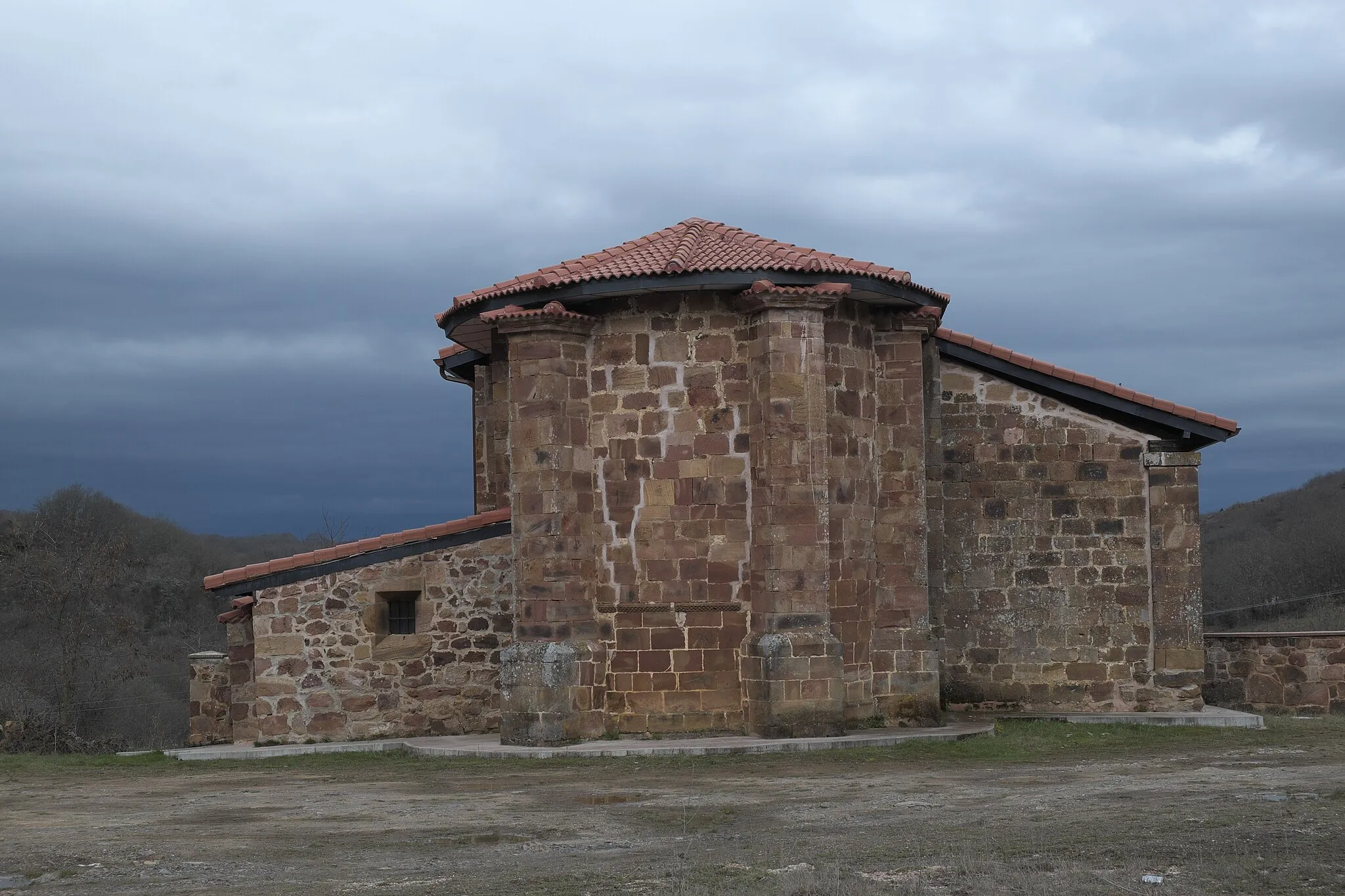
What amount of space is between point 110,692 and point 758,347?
22.2 metres

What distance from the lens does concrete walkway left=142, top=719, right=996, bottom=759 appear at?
13.7 metres

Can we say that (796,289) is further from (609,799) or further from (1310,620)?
(1310,620)

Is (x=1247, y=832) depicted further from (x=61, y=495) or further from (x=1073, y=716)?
(x=61, y=495)

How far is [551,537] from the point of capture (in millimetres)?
14531

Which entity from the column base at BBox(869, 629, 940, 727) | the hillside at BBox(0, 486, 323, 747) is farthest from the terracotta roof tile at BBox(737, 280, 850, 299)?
the hillside at BBox(0, 486, 323, 747)

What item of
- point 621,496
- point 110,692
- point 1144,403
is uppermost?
point 1144,403

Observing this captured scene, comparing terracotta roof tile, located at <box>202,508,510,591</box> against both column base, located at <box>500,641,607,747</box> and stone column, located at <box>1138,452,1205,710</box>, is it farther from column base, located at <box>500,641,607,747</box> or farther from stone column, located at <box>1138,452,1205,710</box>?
stone column, located at <box>1138,452,1205,710</box>

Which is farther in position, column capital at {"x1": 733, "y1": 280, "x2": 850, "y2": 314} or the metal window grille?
the metal window grille

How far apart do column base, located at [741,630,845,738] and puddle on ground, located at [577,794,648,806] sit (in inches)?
113

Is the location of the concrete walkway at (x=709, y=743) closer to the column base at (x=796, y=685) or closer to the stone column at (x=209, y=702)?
the column base at (x=796, y=685)

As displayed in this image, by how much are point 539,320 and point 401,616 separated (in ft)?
12.7

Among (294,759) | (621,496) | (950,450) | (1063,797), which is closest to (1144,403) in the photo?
(950,450)

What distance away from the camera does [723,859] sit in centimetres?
845

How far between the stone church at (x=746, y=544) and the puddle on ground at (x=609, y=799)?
112 inches
